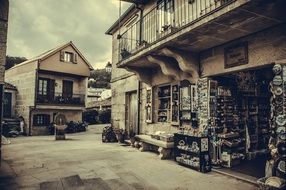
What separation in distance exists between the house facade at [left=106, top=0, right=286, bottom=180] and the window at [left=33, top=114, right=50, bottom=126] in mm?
12931

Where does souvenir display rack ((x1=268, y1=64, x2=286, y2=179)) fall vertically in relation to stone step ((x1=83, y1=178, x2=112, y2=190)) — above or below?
above

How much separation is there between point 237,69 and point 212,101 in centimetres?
129

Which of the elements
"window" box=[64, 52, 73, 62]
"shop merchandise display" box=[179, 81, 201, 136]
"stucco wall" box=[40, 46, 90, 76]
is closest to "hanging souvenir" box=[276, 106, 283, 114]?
"shop merchandise display" box=[179, 81, 201, 136]

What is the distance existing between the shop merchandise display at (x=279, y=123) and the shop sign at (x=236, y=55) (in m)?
1.16

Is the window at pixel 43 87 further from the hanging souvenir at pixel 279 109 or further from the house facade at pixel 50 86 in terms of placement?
the hanging souvenir at pixel 279 109

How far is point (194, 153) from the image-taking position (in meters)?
6.43

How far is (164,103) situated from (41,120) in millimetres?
14930

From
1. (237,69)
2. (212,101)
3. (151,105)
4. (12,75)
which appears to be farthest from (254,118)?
(12,75)

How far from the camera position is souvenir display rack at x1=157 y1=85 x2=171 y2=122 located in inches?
364

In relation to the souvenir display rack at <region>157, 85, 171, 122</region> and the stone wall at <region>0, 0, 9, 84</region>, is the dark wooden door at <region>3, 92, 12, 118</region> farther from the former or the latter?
the stone wall at <region>0, 0, 9, 84</region>

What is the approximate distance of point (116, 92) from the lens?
13.7 meters

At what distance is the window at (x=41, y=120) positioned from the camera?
2002 centimetres

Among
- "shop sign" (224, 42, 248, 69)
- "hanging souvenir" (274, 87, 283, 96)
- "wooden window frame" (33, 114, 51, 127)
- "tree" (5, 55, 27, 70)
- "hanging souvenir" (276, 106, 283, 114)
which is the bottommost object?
"wooden window frame" (33, 114, 51, 127)

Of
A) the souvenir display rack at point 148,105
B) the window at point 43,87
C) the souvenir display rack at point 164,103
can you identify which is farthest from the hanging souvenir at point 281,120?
the window at point 43,87
